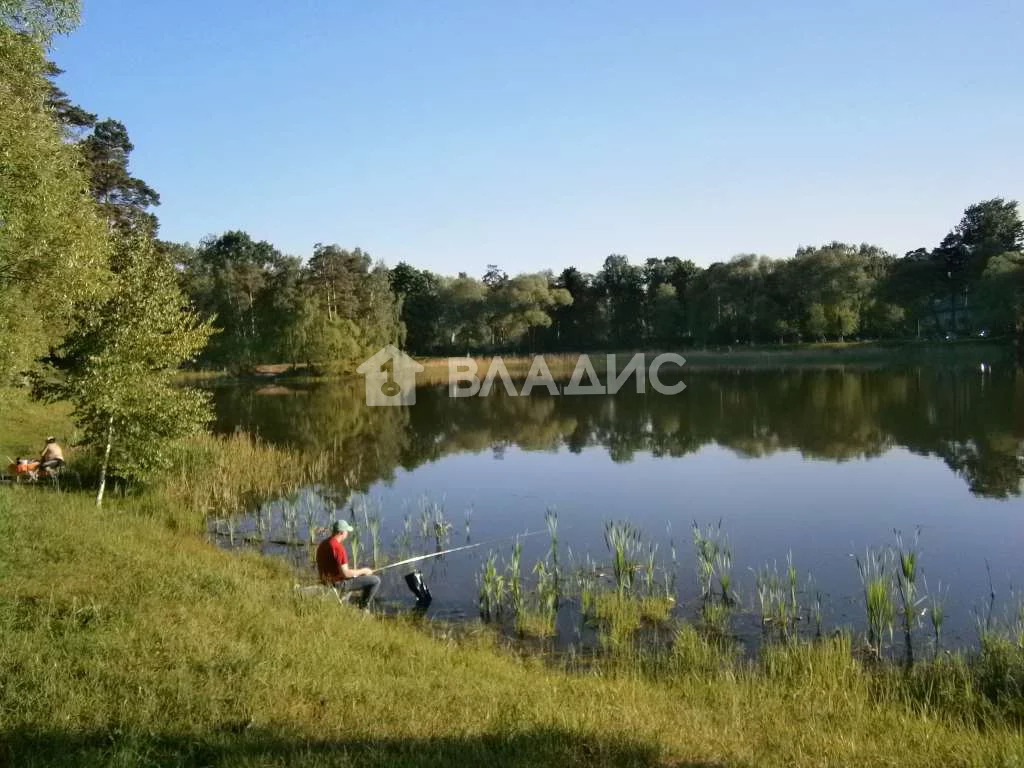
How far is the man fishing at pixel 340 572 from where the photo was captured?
9.33 metres

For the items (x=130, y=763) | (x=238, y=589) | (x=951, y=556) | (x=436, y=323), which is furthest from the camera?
(x=436, y=323)

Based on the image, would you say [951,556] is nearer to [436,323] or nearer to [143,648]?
[143,648]

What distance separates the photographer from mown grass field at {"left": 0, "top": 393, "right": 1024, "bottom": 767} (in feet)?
15.0

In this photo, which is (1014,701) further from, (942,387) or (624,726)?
(942,387)

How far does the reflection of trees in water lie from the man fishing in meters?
9.15

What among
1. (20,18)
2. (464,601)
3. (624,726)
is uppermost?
(20,18)

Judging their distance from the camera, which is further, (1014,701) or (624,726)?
(1014,701)

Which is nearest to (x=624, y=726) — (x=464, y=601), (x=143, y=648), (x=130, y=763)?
(x=130, y=763)

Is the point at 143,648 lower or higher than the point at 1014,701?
higher

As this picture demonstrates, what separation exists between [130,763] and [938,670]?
22.2ft

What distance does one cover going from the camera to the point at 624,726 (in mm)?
5141

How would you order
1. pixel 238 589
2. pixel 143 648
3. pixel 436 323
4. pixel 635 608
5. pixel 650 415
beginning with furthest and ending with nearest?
pixel 436 323, pixel 650 415, pixel 635 608, pixel 238 589, pixel 143 648

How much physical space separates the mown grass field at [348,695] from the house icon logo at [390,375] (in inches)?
1538

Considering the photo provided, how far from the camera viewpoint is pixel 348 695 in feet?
17.9
